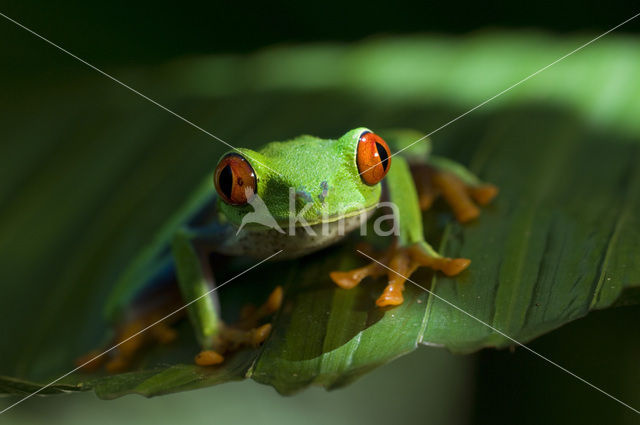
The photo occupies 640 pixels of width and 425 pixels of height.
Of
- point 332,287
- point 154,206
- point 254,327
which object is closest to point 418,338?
point 332,287

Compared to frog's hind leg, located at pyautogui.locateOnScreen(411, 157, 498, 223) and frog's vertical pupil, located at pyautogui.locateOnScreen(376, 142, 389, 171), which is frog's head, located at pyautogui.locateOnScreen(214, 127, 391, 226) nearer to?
frog's vertical pupil, located at pyautogui.locateOnScreen(376, 142, 389, 171)

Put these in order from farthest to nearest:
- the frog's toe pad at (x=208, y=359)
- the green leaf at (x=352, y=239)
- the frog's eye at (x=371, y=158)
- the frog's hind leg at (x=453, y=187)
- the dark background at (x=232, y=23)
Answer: the dark background at (x=232, y=23), the frog's hind leg at (x=453, y=187), the frog's eye at (x=371, y=158), the frog's toe pad at (x=208, y=359), the green leaf at (x=352, y=239)

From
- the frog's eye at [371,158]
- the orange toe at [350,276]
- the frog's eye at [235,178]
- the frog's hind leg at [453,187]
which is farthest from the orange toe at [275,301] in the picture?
the frog's hind leg at [453,187]

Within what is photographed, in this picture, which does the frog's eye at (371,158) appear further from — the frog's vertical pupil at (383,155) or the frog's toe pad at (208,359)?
the frog's toe pad at (208,359)

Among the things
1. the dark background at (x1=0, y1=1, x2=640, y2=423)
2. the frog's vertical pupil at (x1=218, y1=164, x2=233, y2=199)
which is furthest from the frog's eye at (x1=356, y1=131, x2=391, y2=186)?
the dark background at (x1=0, y1=1, x2=640, y2=423)

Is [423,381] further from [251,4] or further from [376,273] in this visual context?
[251,4]
